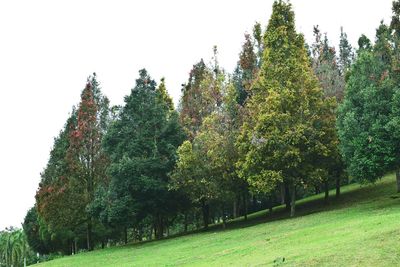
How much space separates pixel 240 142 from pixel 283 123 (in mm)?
4340

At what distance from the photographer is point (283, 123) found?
3991 centimetres

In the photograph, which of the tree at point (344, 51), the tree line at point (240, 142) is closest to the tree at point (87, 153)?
the tree line at point (240, 142)

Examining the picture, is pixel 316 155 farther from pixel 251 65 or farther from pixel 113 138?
pixel 251 65

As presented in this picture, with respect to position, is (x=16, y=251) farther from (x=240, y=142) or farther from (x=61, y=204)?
(x=240, y=142)

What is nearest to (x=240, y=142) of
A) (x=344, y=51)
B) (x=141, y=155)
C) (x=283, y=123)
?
(x=283, y=123)

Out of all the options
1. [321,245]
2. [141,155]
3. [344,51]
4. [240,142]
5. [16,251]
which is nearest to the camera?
[321,245]

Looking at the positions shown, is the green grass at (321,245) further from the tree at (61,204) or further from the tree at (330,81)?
the tree at (61,204)

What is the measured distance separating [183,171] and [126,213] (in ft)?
21.2

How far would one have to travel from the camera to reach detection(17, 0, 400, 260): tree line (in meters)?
34.7

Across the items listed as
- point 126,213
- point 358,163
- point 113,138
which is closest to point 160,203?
point 126,213

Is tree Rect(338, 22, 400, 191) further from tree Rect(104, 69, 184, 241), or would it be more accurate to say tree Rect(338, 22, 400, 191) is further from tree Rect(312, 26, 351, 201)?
tree Rect(104, 69, 184, 241)

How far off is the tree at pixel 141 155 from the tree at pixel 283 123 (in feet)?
27.6

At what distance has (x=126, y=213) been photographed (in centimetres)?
4419

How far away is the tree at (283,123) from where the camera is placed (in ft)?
128
